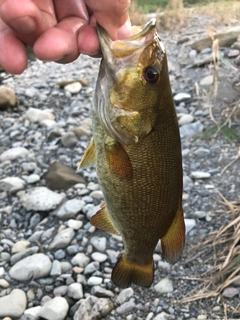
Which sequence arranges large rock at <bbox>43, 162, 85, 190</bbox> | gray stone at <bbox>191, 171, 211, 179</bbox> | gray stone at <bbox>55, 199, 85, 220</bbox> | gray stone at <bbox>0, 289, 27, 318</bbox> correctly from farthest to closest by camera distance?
large rock at <bbox>43, 162, 85, 190</bbox> → gray stone at <bbox>191, 171, 211, 179</bbox> → gray stone at <bbox>55, 199, 85, 220</bbox> → gray stone at <bbox>0, 289, 27, 318</bbox>

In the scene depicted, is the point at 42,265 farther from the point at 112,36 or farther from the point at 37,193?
the point at 112,36

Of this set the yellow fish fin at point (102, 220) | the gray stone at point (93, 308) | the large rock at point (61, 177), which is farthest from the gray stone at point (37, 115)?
the yellow fish fin at point (102, 220)

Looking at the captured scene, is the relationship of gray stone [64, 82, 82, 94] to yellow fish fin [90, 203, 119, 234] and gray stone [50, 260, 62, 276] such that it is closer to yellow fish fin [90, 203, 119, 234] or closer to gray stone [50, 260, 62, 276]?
gray stone [50, 260, 62, 276]

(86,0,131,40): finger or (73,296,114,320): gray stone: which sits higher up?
(86,0,131,40): finger

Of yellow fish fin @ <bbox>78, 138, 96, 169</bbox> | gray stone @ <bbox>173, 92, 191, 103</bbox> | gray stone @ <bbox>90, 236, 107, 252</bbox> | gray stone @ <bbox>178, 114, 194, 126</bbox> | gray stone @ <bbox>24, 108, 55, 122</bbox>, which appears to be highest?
yellow fish fin @ <bbox>78, 138, 96, 169</bbox>

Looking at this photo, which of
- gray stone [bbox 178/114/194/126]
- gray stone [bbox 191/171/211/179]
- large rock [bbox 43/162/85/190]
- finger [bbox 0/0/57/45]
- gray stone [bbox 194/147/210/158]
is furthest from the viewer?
gray stone [bbox 178/114/194/126]

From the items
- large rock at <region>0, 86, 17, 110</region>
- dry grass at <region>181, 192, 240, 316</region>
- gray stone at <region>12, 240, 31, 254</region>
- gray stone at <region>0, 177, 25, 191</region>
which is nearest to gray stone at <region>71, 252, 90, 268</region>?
gray stone at <region>12, 240, 31, 254</region>
